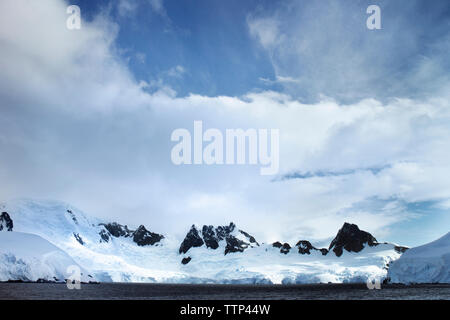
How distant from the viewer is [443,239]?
183 metres

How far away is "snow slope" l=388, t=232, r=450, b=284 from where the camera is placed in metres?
168

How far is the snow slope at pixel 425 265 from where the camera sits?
168 metres

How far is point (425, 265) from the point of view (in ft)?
570
